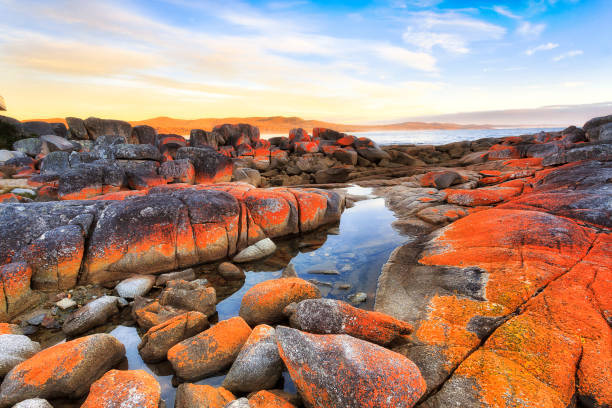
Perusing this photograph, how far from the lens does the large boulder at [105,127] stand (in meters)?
23.4

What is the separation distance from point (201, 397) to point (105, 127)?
27.9 metres

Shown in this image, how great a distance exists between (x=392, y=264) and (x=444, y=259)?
110 centimetres

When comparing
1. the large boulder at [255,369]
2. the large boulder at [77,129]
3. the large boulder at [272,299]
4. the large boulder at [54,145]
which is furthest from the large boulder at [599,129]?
the large boulder at [77,129]

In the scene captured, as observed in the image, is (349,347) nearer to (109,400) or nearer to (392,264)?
(109,400)

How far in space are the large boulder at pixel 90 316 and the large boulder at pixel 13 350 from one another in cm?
59

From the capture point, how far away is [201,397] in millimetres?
2941

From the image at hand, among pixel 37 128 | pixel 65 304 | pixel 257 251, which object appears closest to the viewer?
pixel 65 304

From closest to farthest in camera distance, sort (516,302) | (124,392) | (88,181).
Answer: (124,392)
(516,302)
(88,181)

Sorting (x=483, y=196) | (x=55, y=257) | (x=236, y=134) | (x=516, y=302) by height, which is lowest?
(x=55, y=257)

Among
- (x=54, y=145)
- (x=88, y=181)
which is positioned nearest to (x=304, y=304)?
(x=88, y=181)

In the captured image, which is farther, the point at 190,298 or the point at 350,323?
the point at 190,298

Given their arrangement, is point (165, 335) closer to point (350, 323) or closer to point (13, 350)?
point (13, 350)

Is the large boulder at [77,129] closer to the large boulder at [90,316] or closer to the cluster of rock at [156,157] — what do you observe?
the cluster of rock at [156,157]

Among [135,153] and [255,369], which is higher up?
[135,153]
